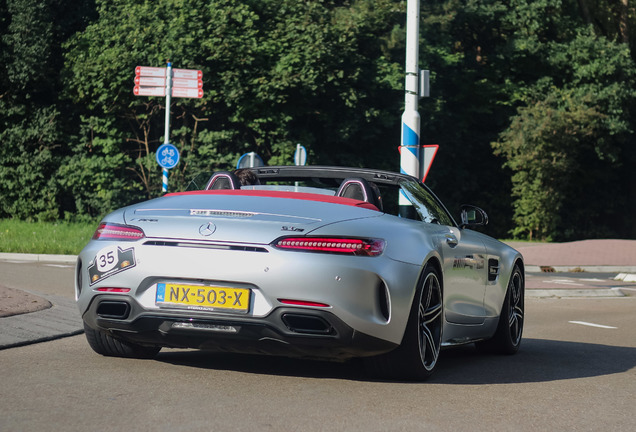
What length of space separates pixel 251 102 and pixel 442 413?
26984mm

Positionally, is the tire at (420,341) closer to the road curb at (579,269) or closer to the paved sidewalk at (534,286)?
the paved sidewalk at (534,286)

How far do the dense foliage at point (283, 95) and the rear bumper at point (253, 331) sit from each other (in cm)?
2556

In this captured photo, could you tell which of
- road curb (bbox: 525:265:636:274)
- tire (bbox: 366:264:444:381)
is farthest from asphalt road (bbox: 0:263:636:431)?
road curb (bbox: 525:265:636:274)

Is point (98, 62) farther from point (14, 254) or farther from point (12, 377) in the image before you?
point (12, 377)

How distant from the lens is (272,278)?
18.3 ft

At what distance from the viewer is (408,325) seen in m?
5.99

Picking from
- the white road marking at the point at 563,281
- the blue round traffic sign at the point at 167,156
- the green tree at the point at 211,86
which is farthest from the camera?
the green tree at the point at 211,86

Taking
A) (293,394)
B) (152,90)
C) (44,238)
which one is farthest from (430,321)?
(44,238)

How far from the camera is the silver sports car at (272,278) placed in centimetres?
560

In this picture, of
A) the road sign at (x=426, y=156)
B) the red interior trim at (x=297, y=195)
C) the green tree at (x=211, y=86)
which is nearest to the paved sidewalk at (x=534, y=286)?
the red interior trim at (x=297, y=195)

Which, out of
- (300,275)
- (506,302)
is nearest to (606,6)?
(506,302)

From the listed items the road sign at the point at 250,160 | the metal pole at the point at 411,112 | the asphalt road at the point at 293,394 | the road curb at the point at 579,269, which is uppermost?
the metal pole at the point at 411,112

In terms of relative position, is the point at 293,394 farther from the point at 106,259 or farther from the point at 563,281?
A: the point at 563,281

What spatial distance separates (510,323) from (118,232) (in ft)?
11.8
